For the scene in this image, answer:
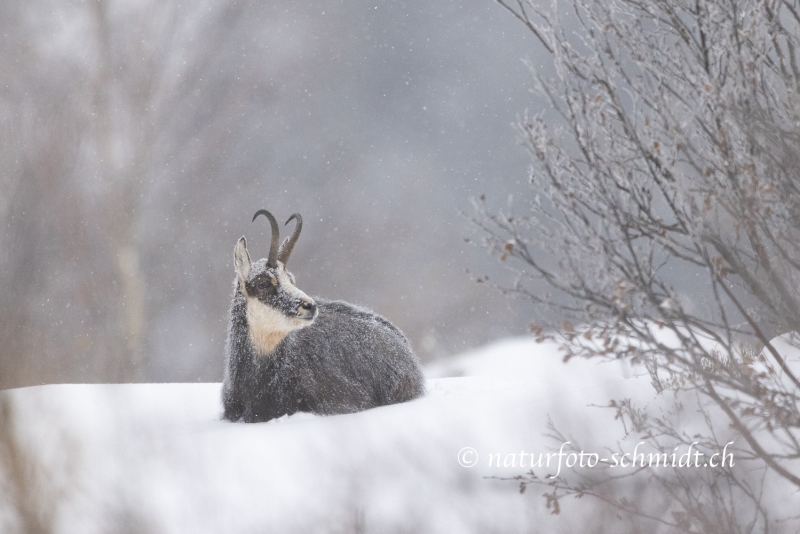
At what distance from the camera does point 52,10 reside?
8.34m

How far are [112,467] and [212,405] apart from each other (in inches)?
117

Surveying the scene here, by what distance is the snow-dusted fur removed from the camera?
4203 mm

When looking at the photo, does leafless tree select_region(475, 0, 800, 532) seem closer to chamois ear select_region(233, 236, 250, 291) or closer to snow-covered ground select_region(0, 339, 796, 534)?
snow-covered ground select_region(0, 339, 796, 534)

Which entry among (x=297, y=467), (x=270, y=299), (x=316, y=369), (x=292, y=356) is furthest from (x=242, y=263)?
(x=297, y=467)

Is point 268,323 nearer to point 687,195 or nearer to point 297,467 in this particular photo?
point 297,467

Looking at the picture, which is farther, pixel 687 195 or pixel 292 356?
pixel 292 356

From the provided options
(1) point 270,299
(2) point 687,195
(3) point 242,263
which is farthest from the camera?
(3) point 242,263

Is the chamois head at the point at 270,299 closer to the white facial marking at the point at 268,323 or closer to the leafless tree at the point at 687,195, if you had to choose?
the white facial marking at the point at 268,323

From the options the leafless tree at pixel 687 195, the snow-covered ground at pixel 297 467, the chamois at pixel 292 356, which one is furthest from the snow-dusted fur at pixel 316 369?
the leafless tree at pixel 687 195

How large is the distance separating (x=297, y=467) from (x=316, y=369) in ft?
4.50

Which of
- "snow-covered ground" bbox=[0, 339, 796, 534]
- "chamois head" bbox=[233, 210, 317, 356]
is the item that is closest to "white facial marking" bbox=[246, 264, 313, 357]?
"chamois head" bbox=[233, 210, 317, 356]

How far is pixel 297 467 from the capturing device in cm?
295

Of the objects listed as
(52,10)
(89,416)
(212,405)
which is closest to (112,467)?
(89,416)

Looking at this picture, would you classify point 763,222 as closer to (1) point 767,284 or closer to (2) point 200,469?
(1) point 767,284
